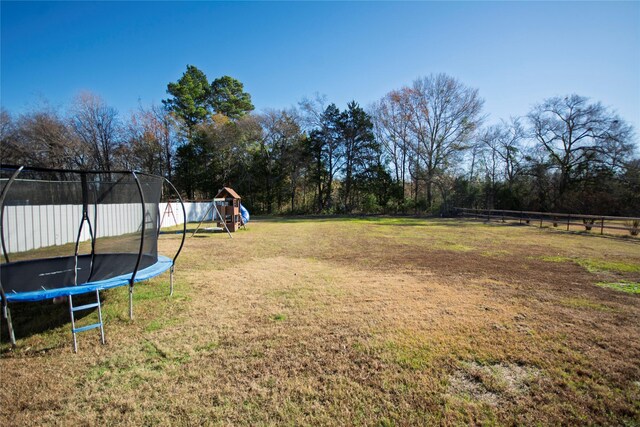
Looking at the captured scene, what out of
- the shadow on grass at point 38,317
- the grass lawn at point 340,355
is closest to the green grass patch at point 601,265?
the grass lawn at point 340,355

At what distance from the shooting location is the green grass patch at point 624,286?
4492 mm

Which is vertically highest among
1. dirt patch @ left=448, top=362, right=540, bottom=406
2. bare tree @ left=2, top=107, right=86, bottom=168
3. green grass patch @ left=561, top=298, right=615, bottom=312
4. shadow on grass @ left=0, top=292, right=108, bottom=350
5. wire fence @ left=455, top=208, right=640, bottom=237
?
bare tree @ left=2, top=107, right=86, bottom=168

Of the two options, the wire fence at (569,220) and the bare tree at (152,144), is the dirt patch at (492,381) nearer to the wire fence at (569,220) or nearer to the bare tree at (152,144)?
the wire fence at (569,220)

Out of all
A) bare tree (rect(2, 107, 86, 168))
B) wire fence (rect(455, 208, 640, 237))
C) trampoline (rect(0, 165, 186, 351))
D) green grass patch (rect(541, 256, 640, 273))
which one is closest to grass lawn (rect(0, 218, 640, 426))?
trampoline (rect(0, 165, 186, 351))

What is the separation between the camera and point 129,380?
2.31 meters

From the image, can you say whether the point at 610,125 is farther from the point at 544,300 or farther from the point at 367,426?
the point at 367,426

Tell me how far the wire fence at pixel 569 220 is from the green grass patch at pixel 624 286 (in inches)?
321

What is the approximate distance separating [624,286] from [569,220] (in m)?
12.2

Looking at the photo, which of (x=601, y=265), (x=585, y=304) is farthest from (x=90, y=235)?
(x=601, y=265)

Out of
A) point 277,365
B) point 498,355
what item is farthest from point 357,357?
point 498,355

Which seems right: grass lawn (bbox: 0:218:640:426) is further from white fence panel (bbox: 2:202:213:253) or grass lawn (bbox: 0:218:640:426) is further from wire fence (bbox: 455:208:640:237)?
wire fence (bbox: 455:208:640:237)

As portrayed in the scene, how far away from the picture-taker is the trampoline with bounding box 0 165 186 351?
361 centimetres

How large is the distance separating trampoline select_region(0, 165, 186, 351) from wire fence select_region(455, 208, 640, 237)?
1483 centimetres

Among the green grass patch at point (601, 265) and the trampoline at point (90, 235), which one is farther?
the green grass patch at point (601, 265)
